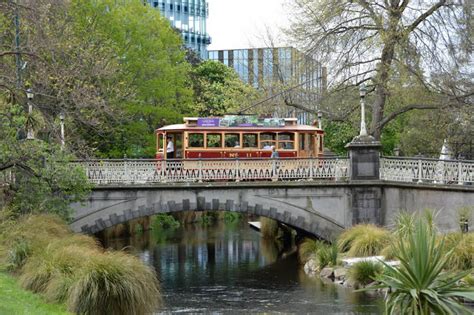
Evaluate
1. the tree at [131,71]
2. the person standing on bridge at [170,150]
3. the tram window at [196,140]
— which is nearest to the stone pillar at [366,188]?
the tram window at [196,140]

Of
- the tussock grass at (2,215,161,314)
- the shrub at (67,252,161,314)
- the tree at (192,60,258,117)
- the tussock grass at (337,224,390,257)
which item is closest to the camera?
the shrub at (67,252,161,314)

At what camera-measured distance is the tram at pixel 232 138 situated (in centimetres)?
2794

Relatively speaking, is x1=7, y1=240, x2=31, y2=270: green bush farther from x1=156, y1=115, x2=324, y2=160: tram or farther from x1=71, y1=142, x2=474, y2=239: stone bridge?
x1=156, y1=115, x2=324, y2=160: tram

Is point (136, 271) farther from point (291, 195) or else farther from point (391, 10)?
point (391, 10)

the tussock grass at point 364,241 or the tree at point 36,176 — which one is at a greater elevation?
the tree at point 36,176

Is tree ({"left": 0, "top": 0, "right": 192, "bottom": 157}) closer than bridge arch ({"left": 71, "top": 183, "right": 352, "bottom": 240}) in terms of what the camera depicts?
No

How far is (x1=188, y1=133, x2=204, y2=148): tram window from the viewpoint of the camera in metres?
28.0

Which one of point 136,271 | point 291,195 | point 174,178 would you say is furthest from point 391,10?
point 136,271

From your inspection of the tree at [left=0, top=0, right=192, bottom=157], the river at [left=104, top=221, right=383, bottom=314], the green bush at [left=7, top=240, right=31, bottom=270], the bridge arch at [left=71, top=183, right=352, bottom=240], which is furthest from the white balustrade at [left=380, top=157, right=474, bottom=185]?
the green bush at [left=7, top=240, right=31, bottom=270]

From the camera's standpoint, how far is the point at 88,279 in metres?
14.3

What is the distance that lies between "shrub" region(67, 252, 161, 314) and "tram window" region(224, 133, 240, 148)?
42.8 feet

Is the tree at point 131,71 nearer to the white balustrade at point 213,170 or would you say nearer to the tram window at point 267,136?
the white balustrade at point 213,170

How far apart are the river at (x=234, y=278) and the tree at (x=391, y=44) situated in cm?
755

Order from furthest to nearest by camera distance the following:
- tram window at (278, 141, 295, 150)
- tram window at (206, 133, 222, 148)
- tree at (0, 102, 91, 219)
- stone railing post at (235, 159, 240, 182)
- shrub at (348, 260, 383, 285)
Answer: tram window at (278, 141, 295, 150), tram window at (206, 133, 222, 148), stone railing post at (235, 159, 240, 182), shrub at (348, 260, 383, 285), tree at (0, 102, 91, 219)
